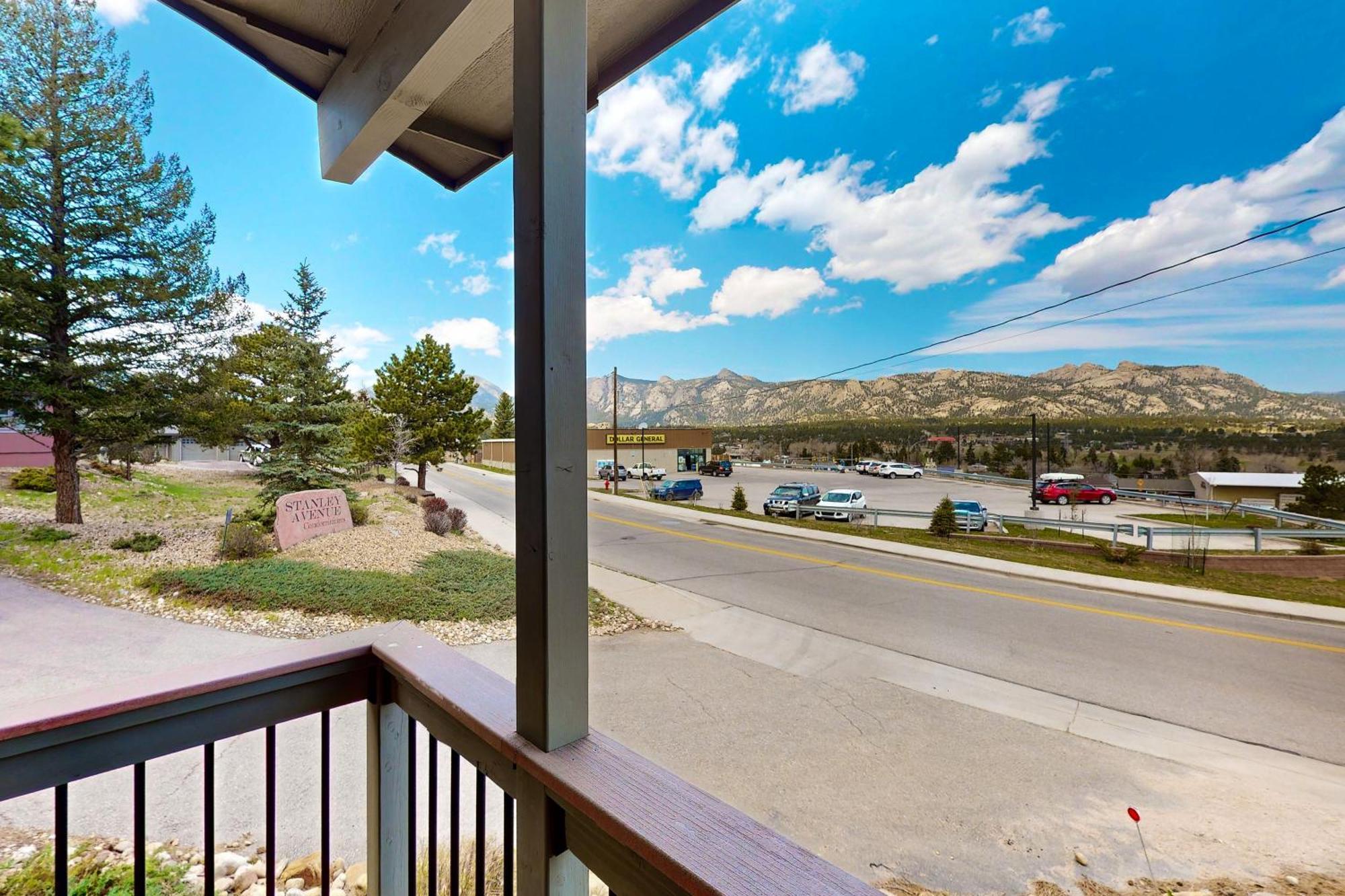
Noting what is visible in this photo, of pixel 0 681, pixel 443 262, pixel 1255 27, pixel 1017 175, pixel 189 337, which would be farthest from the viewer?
pixel 1017 175

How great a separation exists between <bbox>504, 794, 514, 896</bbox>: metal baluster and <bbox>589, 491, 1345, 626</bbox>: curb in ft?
23.6

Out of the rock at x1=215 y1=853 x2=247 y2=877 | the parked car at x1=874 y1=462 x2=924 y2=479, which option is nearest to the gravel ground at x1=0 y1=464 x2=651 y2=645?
the rock at x1=215 y1=853 x2=247 y2=877

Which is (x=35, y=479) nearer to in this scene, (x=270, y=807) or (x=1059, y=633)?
(x=270, y=807)

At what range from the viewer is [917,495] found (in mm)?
15609

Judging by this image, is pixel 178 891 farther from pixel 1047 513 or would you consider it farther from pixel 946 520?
pixel 1047 513

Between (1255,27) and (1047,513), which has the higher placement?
(1255,27)

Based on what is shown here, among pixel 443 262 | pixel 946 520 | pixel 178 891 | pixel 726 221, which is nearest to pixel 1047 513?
pixel 946 520

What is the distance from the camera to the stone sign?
3.26 m

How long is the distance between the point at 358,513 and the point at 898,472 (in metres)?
22.1

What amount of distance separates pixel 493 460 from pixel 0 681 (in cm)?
488

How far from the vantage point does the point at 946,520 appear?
9.22m

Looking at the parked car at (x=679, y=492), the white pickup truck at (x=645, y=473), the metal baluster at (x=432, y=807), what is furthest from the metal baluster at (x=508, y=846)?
the white pickup truck at (x=645, y=473)

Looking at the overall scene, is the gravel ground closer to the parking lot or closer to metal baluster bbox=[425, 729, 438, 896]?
metal baluster bbox=[425, 729, 438, 896]

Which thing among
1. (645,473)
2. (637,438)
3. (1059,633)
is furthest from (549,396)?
(637,438)
